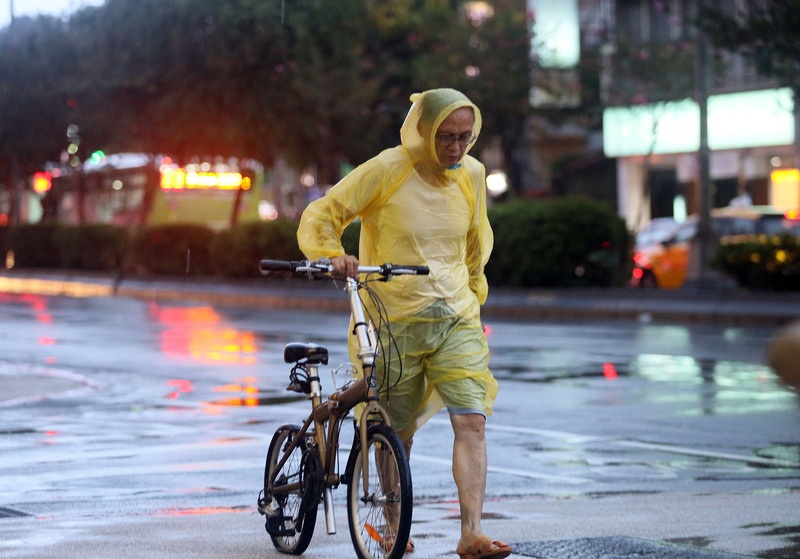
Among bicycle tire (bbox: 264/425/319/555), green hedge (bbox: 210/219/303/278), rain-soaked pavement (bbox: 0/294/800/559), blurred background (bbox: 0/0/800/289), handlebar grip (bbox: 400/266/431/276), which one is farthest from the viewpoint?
green hedge (bbox: 210/219/303/278)

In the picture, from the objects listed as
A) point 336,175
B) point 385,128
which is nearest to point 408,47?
point 385,128

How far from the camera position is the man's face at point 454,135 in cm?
555

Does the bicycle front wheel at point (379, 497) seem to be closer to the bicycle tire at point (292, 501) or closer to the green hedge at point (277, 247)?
the bicycle tire at point (292, 501)

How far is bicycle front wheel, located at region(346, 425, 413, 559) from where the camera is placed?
201 inches

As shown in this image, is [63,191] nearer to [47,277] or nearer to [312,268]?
[47,277]

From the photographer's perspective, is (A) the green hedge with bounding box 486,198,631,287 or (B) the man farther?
(A) the green hedge with bounding box 486,198,631,287

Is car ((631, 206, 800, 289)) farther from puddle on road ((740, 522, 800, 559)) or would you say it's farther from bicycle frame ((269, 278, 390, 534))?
bicycle frame ((269, 278, 390, 534))

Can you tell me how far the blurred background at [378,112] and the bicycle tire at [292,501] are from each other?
20.0 meters

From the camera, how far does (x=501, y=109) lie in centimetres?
4112

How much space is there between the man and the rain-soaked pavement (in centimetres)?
62

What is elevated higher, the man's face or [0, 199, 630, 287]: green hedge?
the man's face

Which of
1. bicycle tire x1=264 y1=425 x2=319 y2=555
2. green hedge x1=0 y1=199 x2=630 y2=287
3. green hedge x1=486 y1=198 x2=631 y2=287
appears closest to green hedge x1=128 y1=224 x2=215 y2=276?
green hedge x1=0 y1=199 x2=630 y2=287

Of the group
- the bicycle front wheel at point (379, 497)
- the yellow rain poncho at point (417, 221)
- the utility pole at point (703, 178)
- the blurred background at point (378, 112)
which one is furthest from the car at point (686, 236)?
the bicycle front wheel at point (379, 497)

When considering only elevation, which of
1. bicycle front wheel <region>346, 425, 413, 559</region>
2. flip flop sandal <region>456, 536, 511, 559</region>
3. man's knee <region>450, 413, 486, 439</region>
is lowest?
flip flop sandal <region>456, 536, 511, 559</region>
